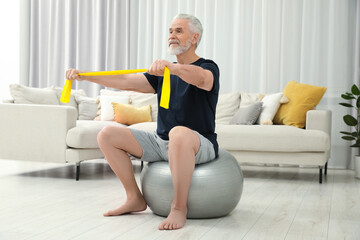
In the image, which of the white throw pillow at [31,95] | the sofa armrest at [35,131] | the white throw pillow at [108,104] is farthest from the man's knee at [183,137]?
the white throw pillow at [108,104]

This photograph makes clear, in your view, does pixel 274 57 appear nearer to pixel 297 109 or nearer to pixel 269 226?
pixel 297 109

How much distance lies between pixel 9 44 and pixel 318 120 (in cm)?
408

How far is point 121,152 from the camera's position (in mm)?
2295

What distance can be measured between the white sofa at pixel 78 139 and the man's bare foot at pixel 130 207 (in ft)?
4.28

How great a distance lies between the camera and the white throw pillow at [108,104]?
4508mm

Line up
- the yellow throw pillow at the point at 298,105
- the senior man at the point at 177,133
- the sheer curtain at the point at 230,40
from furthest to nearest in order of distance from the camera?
the sheer curtain at the point at 230,40 < the yellow throw pillow at the point at 298,105 < the senior man at the point at 177,133

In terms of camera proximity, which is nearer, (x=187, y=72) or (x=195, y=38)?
(x=187, y=72)

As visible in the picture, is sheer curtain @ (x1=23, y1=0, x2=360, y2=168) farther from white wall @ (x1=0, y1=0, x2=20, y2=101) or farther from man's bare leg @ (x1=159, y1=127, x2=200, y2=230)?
man's bare leg @ (x1=159, y1=127, x2=200, y2=230)

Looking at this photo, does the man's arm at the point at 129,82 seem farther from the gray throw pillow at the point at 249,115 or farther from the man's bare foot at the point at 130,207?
the gray throw pillow at the point at 249,115

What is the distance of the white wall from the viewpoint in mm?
6020

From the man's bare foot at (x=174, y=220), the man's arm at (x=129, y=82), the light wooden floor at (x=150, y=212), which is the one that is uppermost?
the man's arm at (x=129, y=82)

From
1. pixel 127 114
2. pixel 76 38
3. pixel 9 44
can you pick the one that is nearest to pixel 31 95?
pixel 127 114

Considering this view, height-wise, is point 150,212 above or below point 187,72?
below

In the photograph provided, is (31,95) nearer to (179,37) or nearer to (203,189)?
(179,37)
